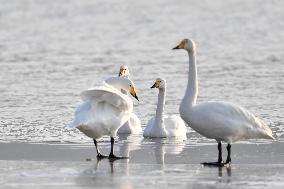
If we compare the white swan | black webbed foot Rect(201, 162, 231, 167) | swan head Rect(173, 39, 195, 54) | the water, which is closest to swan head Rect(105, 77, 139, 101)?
A: the white swan

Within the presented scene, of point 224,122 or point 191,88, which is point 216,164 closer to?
point 224,122

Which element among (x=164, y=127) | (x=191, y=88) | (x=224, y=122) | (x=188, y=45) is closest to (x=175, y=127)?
(x=164, y=127)

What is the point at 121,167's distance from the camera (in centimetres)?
1133

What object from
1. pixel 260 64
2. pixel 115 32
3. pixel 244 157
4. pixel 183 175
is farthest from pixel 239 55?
pixel 183 175

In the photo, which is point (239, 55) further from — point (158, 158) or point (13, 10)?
point (13, 10)

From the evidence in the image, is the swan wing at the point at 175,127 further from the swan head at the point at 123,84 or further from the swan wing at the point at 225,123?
the swan wing at the point at 225,123

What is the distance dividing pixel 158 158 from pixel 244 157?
1.09 metres

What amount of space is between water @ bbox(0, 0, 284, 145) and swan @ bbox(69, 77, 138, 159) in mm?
1294

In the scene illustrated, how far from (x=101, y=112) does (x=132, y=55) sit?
42.6 ft

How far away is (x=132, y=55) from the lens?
25453 millimetres

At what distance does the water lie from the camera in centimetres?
1697

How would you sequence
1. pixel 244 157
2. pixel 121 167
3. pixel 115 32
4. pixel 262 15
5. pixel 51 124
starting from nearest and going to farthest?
pixel 121 167 < pixel 244 157 < pixel 51 124 < pixel 115 32 < pixel 262 15

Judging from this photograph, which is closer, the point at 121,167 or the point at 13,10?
the point at 121,167

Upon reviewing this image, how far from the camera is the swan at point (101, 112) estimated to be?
40.1ft
